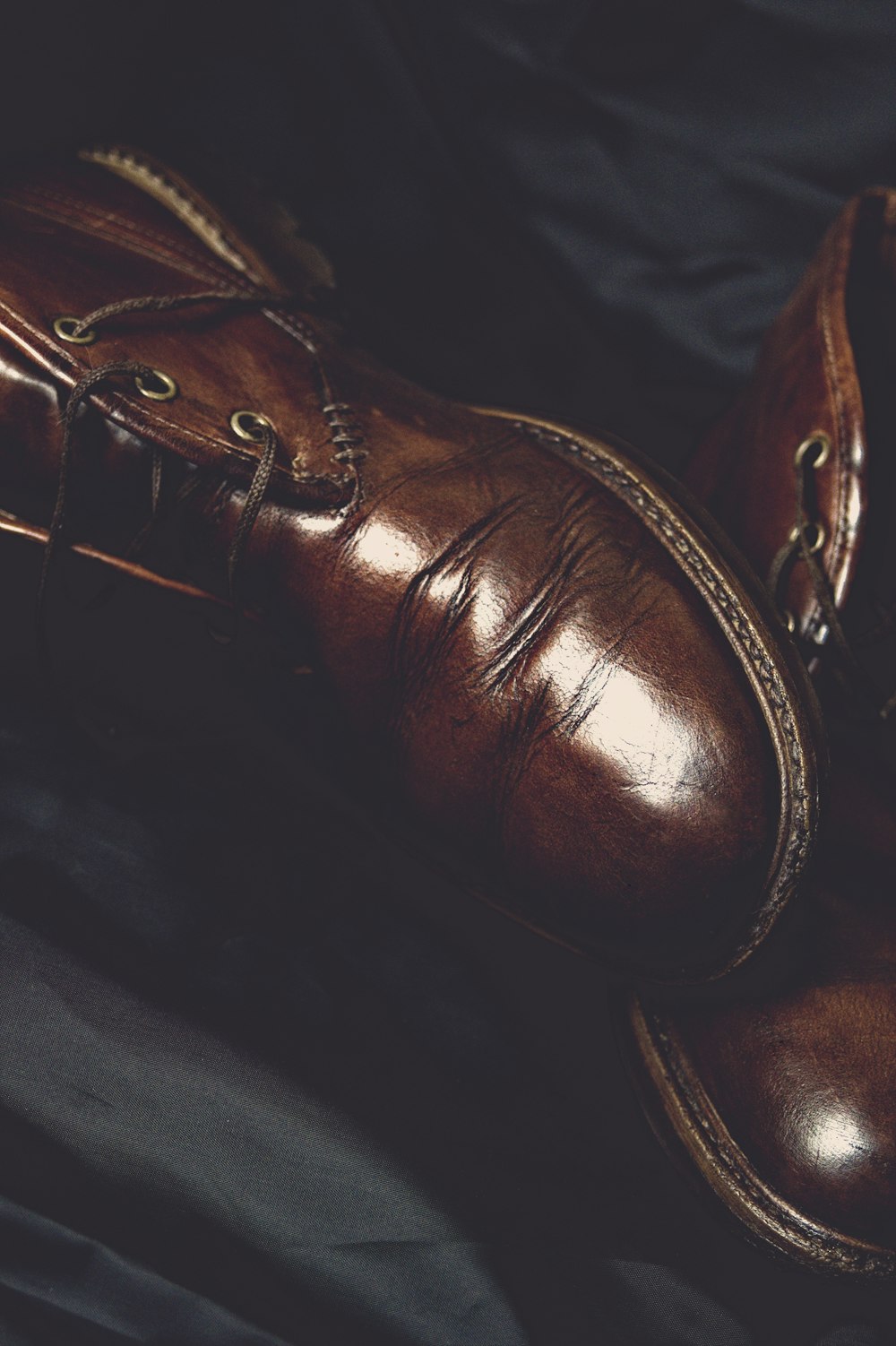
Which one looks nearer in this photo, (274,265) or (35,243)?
(35,243)

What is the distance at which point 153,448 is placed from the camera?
30.6 inches

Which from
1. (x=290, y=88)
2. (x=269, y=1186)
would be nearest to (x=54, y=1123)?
(x=269, y=1186)

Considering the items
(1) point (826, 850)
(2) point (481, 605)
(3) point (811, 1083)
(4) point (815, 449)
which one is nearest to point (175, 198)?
(2) point (481, 605)

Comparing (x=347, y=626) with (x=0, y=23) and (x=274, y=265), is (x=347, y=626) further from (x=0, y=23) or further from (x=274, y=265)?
(x=0, y=23)

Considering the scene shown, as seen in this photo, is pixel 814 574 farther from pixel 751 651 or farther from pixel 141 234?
pixel 141 234

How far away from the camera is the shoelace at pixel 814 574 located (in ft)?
2.72

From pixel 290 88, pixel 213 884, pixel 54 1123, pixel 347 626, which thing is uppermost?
pixel 290 88

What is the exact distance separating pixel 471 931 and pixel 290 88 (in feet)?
3.01

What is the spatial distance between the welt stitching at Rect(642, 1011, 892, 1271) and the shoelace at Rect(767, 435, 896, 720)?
331 millimetres

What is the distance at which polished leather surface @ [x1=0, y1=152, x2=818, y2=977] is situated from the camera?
70cm

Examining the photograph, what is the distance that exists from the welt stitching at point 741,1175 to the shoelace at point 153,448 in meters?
0.48

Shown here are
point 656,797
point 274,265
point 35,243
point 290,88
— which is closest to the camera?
point 656,797

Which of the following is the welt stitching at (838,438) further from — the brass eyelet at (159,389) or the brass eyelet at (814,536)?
the brass eyelet at (159,389)

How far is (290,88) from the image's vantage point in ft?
3.58
